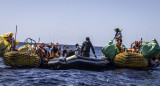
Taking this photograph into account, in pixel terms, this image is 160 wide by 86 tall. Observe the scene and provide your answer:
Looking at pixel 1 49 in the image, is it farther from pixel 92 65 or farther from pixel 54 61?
pixel 92 65

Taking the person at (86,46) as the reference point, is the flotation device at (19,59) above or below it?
below

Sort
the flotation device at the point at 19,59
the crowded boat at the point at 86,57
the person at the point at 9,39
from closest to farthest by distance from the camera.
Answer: the crowded boat at the point at 86,57
the flotation device at the point at 19,59
the person at the point at 9,39

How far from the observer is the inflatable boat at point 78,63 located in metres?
13.9

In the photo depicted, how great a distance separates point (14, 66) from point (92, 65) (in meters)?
5.58

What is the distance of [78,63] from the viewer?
45.7 feet

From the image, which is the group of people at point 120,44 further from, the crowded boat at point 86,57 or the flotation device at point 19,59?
the flotation device at point 19,59

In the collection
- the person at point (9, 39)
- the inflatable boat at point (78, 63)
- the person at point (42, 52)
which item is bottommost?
the inflatable boat at point (78, 63)

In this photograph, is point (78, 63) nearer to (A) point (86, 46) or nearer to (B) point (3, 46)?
(A) point (86, 46)

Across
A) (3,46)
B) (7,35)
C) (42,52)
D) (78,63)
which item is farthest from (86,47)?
(7,35)

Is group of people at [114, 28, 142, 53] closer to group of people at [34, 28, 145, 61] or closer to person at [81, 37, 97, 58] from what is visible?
group of people at [34, 28, 145, 61]

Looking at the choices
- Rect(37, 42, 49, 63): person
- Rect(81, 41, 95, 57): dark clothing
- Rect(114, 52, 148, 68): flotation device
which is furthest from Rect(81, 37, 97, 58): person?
Rect(37, 42, 49, 63): person

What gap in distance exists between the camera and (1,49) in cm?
1586

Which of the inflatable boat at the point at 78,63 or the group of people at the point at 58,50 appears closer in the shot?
the inflatable boat at the point at 78,63

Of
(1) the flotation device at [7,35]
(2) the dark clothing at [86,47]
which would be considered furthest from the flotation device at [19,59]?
(2) the dark clothing at [86,47]
